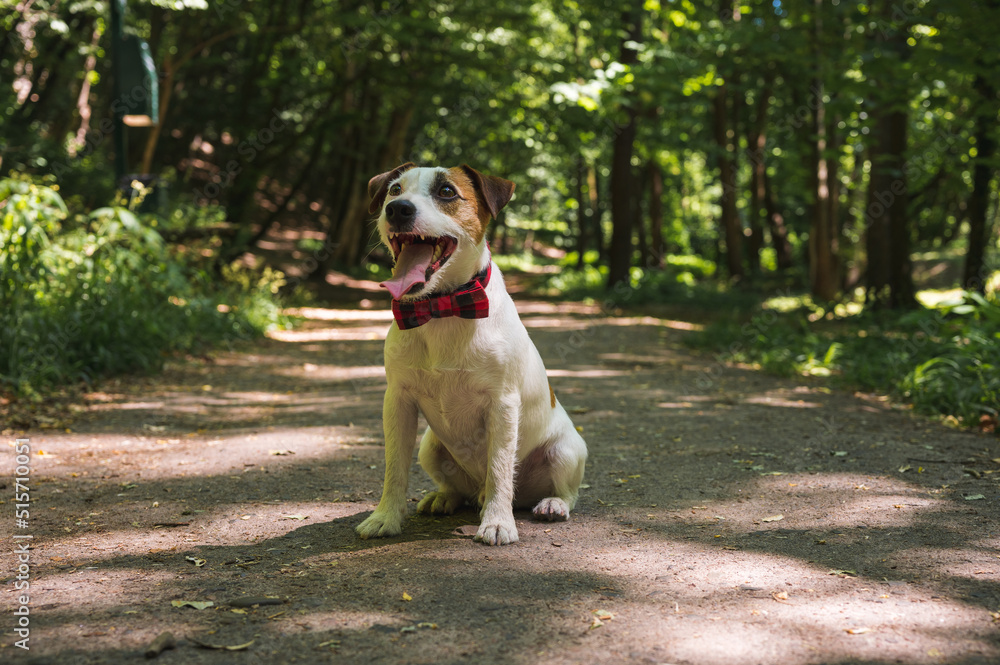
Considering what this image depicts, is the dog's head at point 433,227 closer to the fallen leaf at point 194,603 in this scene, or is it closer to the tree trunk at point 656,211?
the fallen leaf at point 194,603

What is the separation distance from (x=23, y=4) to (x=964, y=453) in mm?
15418

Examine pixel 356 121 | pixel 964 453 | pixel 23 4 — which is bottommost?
pixel 964 453

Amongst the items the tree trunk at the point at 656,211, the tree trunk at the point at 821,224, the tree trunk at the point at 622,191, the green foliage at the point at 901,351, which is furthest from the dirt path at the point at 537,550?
the tree trunk at the point at 656,211

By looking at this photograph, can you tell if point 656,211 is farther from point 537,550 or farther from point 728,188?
point 537,550

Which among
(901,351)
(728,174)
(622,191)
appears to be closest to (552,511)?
(901,351)

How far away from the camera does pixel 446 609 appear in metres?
2.67

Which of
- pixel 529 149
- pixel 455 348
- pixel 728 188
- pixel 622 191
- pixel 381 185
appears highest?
pixel 529 149

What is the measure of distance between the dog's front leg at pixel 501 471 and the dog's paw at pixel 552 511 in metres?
0.35

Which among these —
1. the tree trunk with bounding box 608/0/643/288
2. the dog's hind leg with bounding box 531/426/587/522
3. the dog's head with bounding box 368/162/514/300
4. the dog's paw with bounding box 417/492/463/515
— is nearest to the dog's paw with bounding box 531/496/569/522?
the dog's hind leg with bounding box 531/426/587/522

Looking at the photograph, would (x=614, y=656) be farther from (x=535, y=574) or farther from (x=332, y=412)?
(x=332, y=412)

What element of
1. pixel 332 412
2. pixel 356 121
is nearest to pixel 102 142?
pixel 356 121

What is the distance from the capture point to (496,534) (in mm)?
3352

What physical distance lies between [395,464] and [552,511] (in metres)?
0.84

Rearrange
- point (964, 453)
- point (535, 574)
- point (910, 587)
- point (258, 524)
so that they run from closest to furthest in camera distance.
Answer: point (910, 587) → point (535, 574) → point (258, 524) → point (964, 453)
